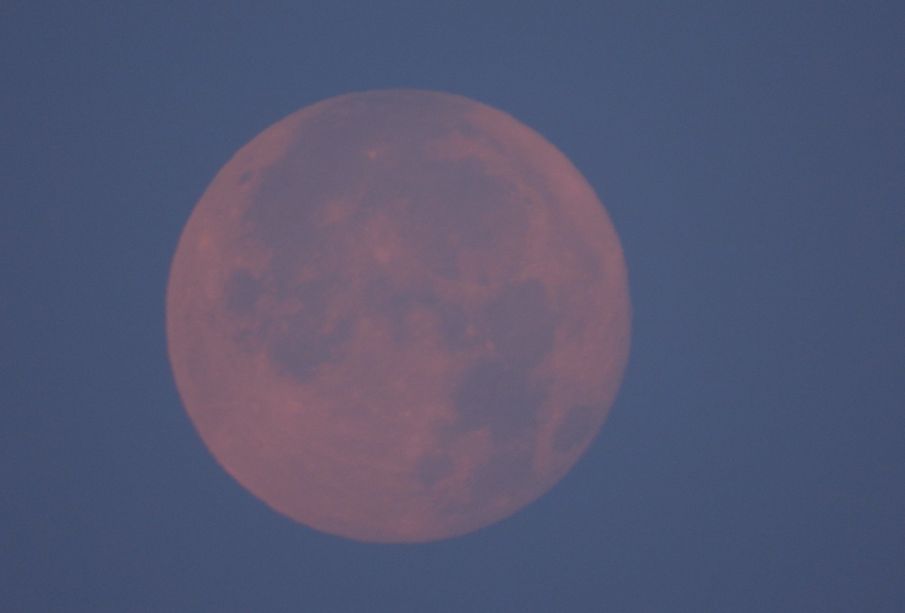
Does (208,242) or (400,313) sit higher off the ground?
(208,242)

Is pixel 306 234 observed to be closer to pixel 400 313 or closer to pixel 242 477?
pixel 400 313

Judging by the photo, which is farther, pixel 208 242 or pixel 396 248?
pixel 208 242

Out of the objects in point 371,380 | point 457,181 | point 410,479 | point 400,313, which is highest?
point 457,181

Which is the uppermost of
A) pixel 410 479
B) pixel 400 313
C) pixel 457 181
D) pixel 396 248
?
pixel 457 181

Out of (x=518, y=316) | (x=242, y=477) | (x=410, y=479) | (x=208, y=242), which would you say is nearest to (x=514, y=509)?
(x=410, y=479)

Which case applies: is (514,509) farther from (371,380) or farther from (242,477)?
(242,477)

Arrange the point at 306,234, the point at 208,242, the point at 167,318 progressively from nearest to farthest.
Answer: the point at 306,234, the point at 208,242, the point at 167,318

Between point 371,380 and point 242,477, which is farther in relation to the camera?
point 242,477

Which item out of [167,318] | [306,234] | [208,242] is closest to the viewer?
[306,234]

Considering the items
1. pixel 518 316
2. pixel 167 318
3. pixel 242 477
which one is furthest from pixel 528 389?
pixel 167 318
